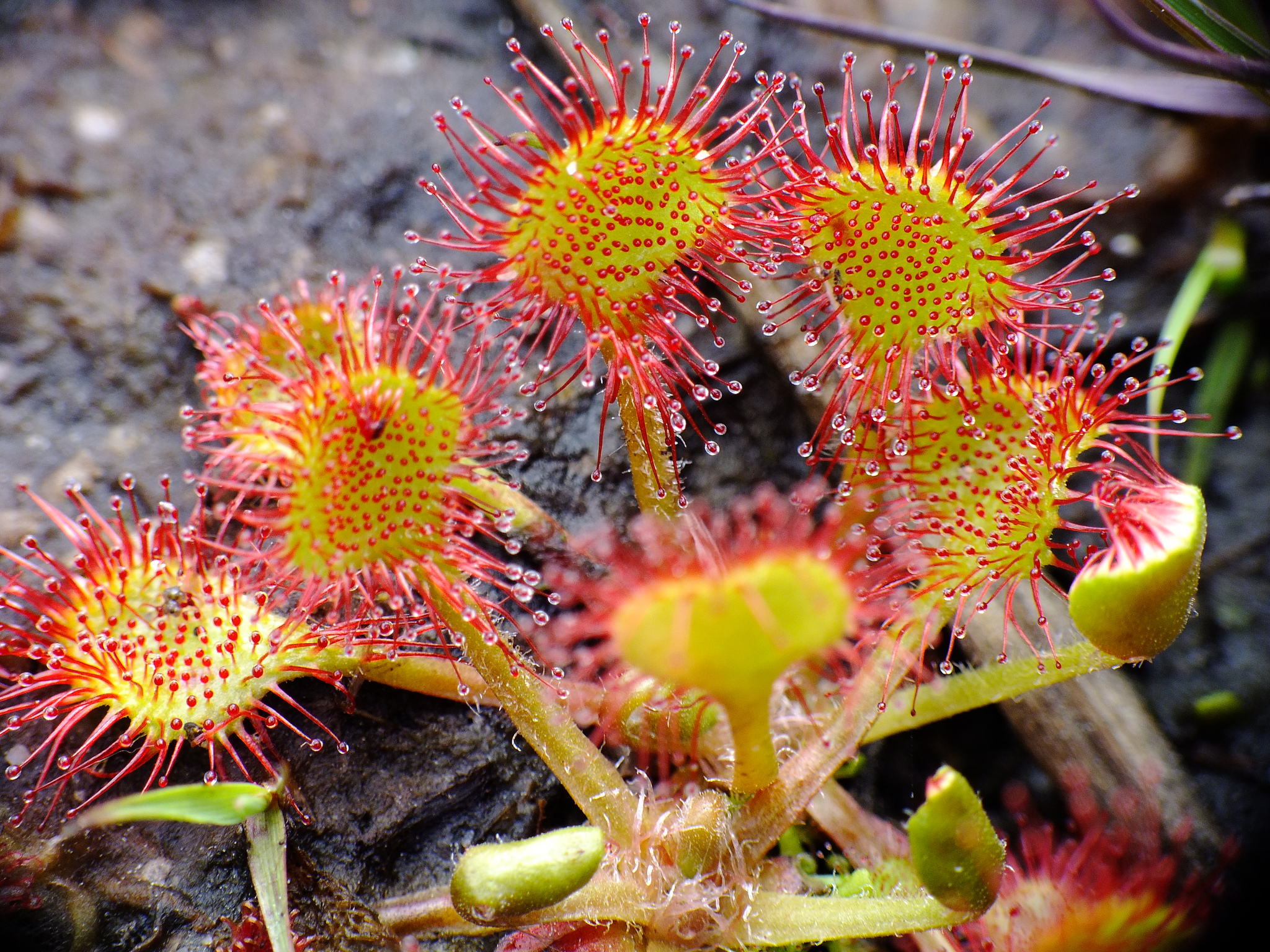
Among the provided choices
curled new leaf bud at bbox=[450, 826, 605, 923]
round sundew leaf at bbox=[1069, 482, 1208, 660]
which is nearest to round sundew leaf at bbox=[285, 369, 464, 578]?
curled new leaf bud at bbox=[450, 826, 605, 923]

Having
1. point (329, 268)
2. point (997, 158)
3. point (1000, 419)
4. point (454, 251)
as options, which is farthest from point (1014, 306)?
point (329, 268)

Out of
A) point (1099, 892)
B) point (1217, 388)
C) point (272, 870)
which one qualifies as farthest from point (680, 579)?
point (1217, 388)

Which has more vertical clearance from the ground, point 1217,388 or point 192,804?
point 192,804

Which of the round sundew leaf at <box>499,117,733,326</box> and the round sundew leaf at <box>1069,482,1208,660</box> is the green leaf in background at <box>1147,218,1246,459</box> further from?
the round sundew leaf at <box>499,117,733,326</box>

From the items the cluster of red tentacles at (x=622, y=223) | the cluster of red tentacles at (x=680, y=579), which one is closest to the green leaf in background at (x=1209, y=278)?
the cluster of red tentacles at (x=680, y=579)

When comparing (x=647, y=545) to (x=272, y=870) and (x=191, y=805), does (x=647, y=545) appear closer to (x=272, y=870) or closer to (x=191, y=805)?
(x=191, y=805)

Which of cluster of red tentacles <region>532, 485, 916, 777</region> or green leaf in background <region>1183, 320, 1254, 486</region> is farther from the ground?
cluster of red tentacles <region>532, 485, 916, 777</region>

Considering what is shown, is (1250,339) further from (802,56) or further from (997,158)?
(802,56)
